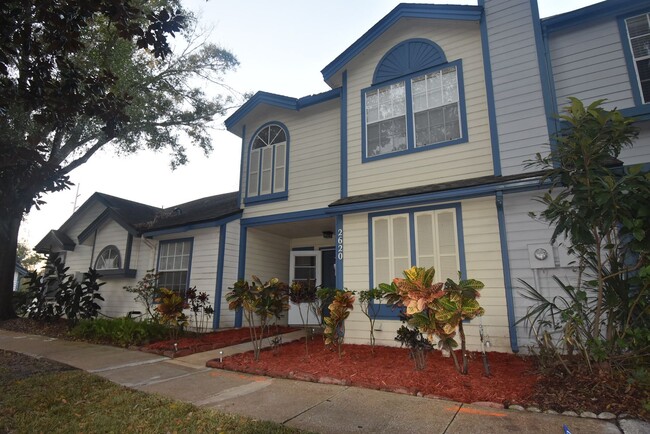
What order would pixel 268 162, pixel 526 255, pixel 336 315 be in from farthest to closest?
pixel 268 162, pixel 336 315, pixel 526 255

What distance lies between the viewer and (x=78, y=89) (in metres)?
7.07

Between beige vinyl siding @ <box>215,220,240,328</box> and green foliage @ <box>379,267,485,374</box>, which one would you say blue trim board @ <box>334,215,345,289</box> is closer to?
green foliage @ <box>379,267,485,374</box>

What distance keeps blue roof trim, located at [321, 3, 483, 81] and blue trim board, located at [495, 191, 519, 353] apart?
154 inches

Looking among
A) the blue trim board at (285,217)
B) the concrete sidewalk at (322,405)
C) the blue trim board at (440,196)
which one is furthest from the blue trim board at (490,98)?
the concrete sidewalk at (322,405)

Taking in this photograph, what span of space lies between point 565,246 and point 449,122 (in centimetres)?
324

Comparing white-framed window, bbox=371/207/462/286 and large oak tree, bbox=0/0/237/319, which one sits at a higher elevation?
large oak tree, bbox=0/0/237/319

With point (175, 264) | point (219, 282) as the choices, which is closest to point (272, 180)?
point (219, 282)

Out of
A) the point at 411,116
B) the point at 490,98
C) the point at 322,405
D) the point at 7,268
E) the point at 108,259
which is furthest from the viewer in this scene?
the point at 108,259

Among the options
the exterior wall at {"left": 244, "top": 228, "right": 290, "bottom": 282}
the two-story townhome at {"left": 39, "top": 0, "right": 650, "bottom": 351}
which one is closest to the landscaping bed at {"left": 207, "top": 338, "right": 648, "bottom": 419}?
the two-story townhome at {"left": 39, "top": 0, "right": 650, "bottom": 351}

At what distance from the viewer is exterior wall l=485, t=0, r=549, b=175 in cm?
645

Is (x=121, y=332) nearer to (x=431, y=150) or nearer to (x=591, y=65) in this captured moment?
(x=431, y=150)

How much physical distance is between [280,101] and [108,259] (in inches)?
343

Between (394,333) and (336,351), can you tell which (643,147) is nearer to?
(394,333)

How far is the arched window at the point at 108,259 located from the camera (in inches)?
500
